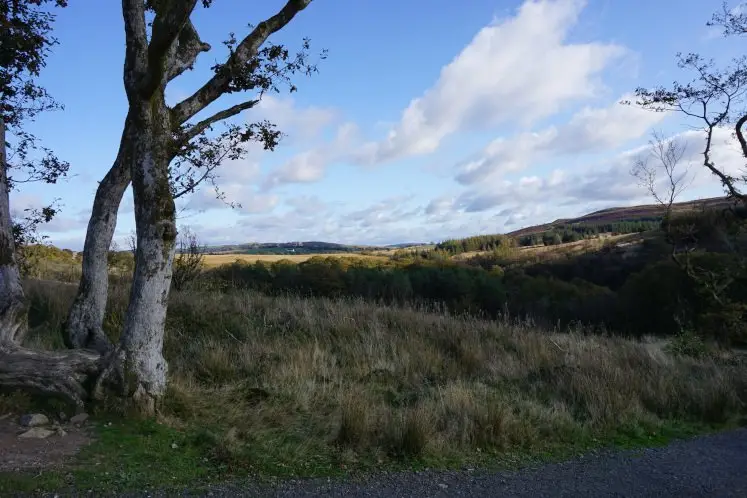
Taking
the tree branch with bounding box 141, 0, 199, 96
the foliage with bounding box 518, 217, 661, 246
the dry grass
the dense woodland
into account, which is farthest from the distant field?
the tree branch with bounding box 141, 0, 199, 96

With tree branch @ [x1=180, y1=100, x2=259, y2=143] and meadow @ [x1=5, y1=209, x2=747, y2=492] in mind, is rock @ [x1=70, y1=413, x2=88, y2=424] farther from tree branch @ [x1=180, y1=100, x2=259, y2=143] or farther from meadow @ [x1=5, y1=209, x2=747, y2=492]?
tree branch @ [x1=180, y1=100, x2=259, y2=143]

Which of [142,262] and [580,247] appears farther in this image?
[580,247]

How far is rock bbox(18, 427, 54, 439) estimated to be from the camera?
4.54 meters

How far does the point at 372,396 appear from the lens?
6.45 m

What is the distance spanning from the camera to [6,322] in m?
6.04

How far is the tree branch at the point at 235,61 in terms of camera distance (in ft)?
20.6

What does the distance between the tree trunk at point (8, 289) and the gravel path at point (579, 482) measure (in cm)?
365

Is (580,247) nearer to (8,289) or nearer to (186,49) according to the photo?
(186,49)

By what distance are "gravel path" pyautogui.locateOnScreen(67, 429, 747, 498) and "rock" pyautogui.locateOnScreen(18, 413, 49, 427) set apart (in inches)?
72.7

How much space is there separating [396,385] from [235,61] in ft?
15.1

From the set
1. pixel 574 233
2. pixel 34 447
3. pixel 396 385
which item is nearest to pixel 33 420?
pixel 34 447

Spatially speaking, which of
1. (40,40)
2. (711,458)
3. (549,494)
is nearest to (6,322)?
(40,40)

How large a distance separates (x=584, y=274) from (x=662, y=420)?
64.1m

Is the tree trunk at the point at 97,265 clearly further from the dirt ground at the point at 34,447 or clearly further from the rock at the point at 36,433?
the rock at the point at 36,433
